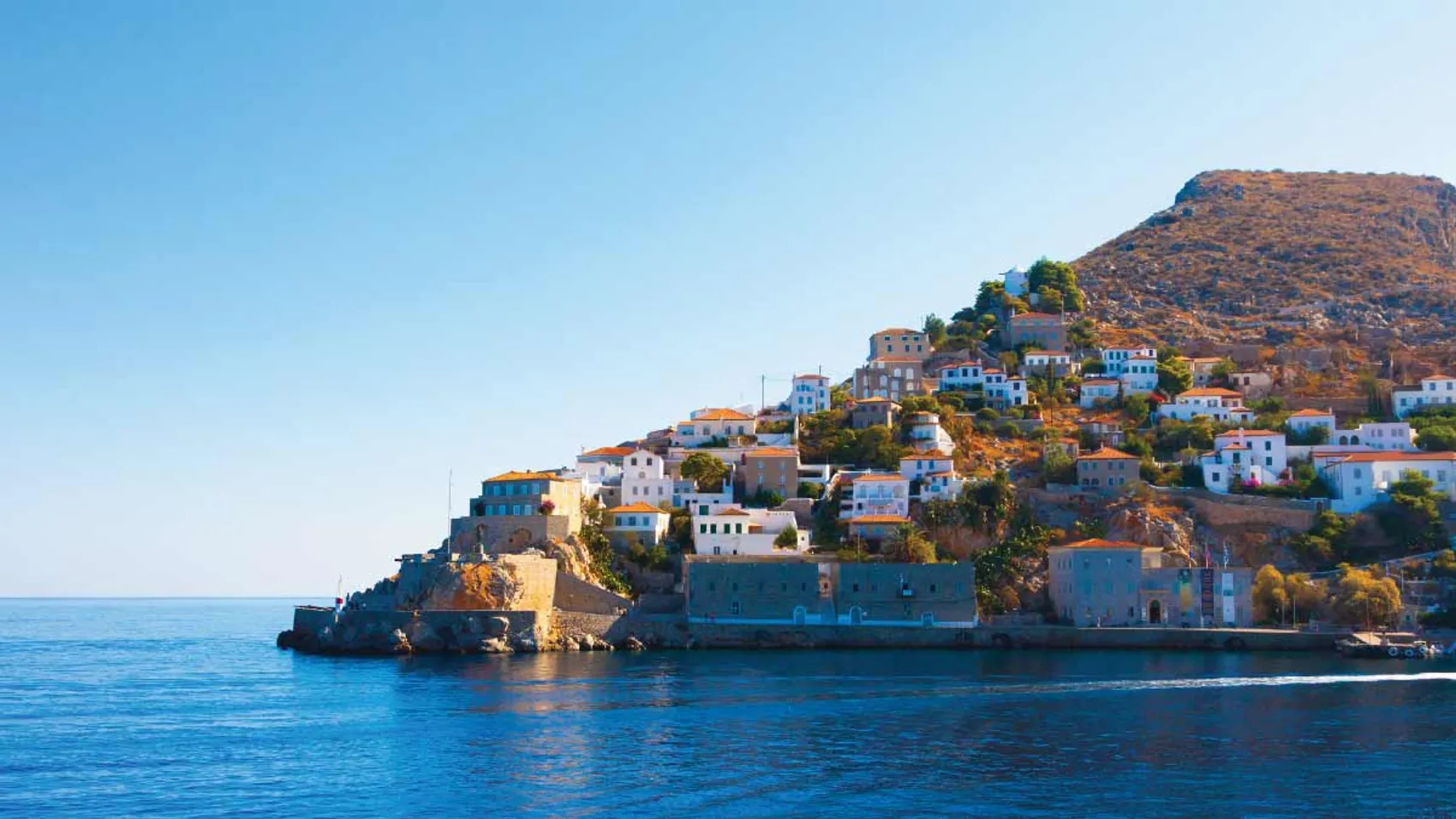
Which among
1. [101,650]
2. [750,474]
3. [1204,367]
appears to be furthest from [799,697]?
[1204,367]

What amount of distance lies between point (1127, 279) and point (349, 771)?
117737 millimetres

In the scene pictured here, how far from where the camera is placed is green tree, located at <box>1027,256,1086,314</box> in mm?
109438

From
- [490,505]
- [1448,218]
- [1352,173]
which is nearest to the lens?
[490,505]

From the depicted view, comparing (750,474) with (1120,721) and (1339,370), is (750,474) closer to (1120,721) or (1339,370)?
(1120,721)

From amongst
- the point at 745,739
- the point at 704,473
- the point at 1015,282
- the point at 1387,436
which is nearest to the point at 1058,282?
the point at 1015,282

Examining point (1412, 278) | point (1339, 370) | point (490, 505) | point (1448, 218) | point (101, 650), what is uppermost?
point (1448, 218)

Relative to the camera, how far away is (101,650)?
78.2 m

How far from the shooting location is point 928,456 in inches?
2943

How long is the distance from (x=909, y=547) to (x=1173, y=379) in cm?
3527

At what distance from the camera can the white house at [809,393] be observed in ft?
295

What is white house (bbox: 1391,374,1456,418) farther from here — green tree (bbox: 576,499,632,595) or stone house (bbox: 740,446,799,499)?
green tree (bbox: 576,499,632,595)

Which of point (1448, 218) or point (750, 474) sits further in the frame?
point (1448, 218)

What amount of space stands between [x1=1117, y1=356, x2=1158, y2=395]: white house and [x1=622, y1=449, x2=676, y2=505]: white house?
36.0m

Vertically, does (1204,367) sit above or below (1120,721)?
above
